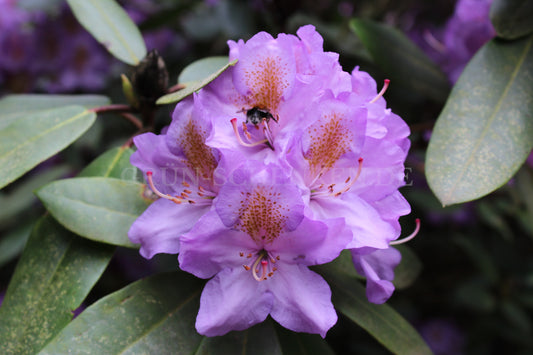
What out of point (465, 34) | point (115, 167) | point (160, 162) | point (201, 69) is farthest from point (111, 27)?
point (465, 34)

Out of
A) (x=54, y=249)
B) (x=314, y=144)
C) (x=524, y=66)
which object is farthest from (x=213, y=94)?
(x=524, y=66)

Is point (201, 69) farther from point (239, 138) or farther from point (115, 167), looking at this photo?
point (239, 138)

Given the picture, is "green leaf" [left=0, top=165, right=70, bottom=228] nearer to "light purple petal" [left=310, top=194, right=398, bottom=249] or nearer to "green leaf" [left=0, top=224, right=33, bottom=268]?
"green leaf" [left=0, top=224, right=33, bottom=268]

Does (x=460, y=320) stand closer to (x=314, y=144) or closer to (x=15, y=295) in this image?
(x=314, y=144)

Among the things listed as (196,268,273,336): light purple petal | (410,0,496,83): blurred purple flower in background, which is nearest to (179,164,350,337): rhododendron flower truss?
(196,268,273,336): light purple petal

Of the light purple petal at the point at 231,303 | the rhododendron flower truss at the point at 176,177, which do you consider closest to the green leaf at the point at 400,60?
the rhododendron flower truss at the point at 176,177

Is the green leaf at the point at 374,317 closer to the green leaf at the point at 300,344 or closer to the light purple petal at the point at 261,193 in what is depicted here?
the green leaf at the point at 300,344
